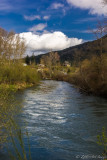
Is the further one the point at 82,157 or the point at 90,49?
the point at 90,49

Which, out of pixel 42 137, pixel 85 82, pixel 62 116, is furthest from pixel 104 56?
pixel 42 137

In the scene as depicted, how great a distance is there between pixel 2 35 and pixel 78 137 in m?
33.3

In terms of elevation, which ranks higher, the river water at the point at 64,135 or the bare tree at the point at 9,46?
the bare tree at the point at 9,46

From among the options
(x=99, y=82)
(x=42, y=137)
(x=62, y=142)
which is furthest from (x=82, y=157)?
(x=99, y=82)

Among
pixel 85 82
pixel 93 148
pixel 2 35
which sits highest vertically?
pixel 2 35

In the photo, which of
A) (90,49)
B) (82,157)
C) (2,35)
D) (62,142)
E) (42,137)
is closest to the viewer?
(82,157)

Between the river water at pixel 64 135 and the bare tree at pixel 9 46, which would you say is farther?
the bare tree at pixel 9 46

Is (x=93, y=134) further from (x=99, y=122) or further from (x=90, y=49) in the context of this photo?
(x=90, y=49)

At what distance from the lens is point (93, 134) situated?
9281 mm

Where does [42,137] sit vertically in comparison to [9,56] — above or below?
below

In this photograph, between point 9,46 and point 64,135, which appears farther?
point 9,46

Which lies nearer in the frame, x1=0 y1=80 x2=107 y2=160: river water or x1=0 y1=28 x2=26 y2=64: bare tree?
x1=0 y1=80 x2=107 y2=160: river water

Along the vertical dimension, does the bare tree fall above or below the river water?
above

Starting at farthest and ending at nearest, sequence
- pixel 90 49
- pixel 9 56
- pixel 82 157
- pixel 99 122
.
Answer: pixel 9 56
pixel 90 49
pixel 99 122
pixel 82 157
